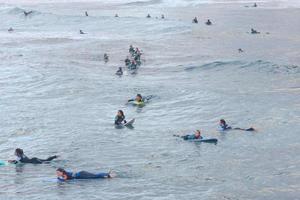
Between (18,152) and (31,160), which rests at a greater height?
(18,152)

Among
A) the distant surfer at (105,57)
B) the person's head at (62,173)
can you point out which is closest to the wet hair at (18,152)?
the person's head at (62,173)

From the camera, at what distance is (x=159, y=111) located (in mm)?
37188

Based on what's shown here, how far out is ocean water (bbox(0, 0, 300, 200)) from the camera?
24.6m

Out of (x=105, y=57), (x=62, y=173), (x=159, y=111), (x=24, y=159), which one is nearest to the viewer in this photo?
(x=62, y=173)

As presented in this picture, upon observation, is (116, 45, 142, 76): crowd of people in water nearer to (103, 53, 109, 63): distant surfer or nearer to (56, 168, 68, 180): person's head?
(103, 53, 109, 63): distant surfer

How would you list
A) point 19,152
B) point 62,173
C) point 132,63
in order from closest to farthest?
point 62,173 < point 19,152 < point 132,63

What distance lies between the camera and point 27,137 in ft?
106

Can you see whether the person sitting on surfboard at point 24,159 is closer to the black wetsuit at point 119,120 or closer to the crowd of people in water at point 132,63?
the black wetsuit at point 119,120

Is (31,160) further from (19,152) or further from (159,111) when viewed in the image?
(159,111)

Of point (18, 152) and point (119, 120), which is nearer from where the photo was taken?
point (18, 152)

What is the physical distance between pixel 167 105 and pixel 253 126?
24.8 ft

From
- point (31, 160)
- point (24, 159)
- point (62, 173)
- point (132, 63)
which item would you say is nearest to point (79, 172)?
point (62, 173)

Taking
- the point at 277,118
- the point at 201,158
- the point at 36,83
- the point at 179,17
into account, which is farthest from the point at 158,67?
the point at 179,17

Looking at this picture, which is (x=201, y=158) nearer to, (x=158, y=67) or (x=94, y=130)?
(x=94, y=130)
